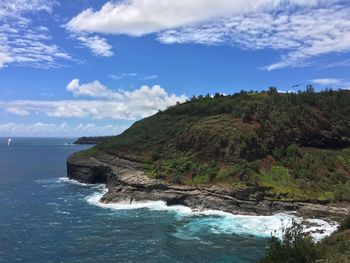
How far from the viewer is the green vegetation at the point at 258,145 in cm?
8956

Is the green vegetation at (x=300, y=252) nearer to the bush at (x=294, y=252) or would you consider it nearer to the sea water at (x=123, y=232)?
the bush at (x=294, y=252)

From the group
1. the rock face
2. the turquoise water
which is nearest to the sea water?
the turquoise water

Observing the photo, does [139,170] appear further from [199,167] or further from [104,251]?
[104,251]

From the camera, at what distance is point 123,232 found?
67.6 m

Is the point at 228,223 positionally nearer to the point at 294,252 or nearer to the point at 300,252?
the point at 294,252

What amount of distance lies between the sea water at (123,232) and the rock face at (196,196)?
216cm

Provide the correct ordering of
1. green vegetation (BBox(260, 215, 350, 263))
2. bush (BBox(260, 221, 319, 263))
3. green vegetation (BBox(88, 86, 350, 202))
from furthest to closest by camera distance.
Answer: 1. green vegetation (BBox(88, 86, 350, 202))
2. bush (BBox(260, 221, 319, 263))
3. green vegetation (BBox(260, 215, 350, 263))

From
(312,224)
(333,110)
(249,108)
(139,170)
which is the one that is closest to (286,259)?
(312,224)

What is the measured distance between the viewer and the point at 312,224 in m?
70.9

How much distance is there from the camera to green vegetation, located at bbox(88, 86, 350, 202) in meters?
89.6

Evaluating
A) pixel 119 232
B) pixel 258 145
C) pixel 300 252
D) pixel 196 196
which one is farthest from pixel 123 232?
pixel 258 145

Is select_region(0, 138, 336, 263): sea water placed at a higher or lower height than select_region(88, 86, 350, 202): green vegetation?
lower

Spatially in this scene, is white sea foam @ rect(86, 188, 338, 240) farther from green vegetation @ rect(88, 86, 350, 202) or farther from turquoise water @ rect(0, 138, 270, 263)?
green vegetation @ rect(88, 86, 350, 202)

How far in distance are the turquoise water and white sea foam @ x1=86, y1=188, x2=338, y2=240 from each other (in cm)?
15
